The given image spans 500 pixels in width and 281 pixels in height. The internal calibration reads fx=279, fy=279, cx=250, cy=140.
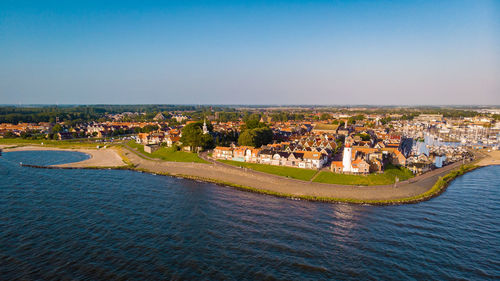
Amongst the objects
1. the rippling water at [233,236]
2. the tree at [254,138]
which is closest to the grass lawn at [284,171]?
the tree at [254,138]

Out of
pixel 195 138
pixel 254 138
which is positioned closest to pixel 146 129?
pixel 195 138

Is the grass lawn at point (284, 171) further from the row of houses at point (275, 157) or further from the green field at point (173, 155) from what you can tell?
the green field at point (173, 155)

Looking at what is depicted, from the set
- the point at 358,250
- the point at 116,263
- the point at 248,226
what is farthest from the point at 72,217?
the point at 358,250

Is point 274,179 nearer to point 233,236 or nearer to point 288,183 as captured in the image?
point 288,183

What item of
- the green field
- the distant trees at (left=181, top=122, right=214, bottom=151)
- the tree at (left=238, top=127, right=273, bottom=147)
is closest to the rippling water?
the green field

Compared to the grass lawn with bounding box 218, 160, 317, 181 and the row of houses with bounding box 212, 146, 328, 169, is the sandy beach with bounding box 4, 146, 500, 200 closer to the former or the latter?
A: the grass lawn with bounding box 218, 160, 317, 181
